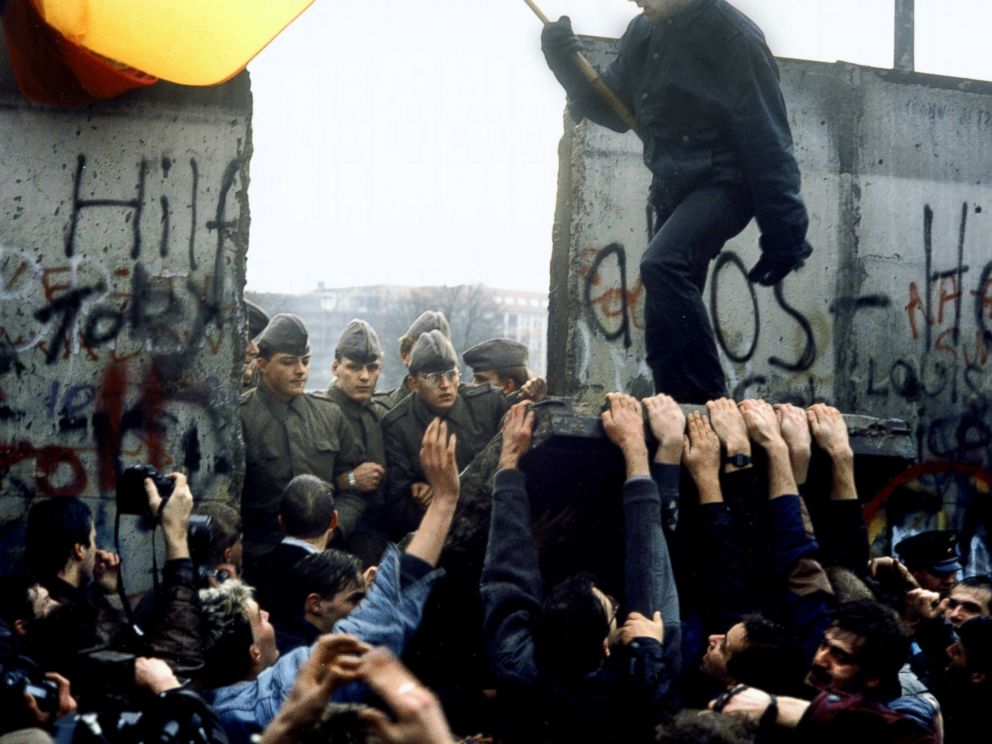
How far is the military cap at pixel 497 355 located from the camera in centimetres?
727

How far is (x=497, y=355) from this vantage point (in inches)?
288

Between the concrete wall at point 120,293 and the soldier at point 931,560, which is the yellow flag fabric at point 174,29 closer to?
the concrete wall at point 120,293

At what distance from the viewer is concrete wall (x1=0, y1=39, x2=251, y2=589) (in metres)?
5.92

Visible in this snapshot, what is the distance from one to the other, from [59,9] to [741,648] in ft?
12.5

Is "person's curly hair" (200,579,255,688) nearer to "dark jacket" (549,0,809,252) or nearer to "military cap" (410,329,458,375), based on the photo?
"dark jacket" (549,0,809,252)

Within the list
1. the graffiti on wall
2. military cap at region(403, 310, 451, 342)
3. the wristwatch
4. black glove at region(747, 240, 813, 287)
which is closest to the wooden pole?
black glove at region(747, 240, 813, 287)

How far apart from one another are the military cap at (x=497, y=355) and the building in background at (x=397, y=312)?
36687mm

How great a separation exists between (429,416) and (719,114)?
8.04 ft

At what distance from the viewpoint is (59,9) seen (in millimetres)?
5379

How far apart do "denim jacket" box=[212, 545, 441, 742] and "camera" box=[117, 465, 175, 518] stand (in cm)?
76

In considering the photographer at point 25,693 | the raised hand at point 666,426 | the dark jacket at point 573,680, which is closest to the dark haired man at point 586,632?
the dark jacket at point 573,680

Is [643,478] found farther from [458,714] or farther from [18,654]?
[18,654]

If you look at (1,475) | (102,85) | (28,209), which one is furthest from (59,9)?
(1,475)

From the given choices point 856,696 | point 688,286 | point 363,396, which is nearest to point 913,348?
point 363,396
